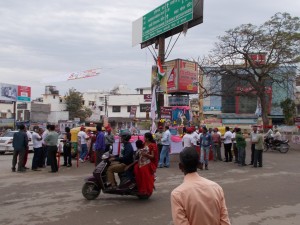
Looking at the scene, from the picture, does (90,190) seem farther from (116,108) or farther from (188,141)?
(116,108)

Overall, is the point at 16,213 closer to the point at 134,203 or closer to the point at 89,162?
the point at 134,203

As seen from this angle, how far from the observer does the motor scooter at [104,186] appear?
8.54m

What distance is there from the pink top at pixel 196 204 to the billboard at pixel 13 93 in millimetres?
49038

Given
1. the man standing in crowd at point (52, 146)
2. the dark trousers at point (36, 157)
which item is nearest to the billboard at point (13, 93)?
the dark trousers at point (36, 157)

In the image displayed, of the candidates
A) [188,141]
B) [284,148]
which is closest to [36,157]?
[188,141]

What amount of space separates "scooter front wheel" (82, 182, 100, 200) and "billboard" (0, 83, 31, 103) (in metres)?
43.2

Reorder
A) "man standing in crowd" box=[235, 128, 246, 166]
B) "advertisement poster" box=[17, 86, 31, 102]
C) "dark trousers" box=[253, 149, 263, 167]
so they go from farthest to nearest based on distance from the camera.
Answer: "advertisement poster" box=[17, 86, 31, 102]
"man standing in crowd" box=[235, 128, 246, 166]
"dark trousers" box=[253, 149, 263, 167]

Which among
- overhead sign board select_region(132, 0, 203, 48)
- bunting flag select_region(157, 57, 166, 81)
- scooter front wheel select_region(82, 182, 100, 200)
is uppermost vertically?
overhead sign board select_region(132, 0, 203, 48)

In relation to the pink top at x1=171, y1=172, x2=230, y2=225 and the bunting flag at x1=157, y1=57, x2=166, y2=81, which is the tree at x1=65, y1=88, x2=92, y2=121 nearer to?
the bunting flag at x1=157, y1=57, x2=166, y2=81

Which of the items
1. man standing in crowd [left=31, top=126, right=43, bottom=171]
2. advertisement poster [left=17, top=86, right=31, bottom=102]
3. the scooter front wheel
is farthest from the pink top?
advertisement poster [left=17, top=86, right=31, bottom=102]

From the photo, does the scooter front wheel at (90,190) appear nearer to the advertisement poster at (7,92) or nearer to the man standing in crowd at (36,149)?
the man standing in crowd at (36,149)

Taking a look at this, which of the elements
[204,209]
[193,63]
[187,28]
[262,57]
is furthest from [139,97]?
[204,209]

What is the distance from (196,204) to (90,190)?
610cm

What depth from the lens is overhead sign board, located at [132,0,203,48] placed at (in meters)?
19.5
